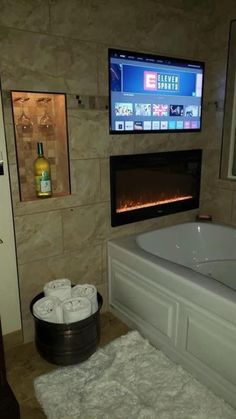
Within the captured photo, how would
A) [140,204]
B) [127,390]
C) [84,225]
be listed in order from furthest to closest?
[140,204]
[84,225]
[127,390]

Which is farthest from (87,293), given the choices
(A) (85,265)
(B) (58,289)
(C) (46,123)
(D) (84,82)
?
(D) (84,82)

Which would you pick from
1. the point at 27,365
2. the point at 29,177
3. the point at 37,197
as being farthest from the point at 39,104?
the point at 27,365

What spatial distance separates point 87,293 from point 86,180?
0.72 metres

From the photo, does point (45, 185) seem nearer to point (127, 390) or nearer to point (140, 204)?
point (140, 204)

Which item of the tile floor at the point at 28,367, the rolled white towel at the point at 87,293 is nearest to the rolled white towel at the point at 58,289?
the rolled white towel at the point at 87,293

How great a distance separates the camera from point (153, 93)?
2242 millimetres

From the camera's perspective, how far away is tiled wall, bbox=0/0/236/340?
1.71 m

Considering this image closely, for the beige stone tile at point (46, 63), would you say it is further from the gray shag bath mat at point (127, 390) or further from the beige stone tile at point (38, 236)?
the gray shag bath mat at point (127, 390)

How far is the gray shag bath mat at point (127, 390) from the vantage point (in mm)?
1484

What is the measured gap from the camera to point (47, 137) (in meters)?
2.03

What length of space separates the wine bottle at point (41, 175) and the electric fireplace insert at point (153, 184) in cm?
44

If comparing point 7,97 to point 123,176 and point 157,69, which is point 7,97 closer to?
point 123,176

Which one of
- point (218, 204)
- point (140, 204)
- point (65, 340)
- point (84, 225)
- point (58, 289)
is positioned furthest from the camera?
point (218, 204)

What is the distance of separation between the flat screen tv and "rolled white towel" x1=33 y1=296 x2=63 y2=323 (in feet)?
3.79
